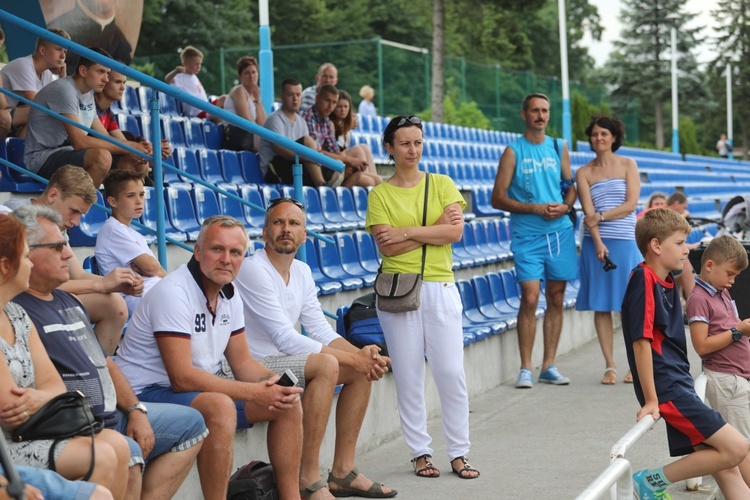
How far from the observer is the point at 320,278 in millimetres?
7250

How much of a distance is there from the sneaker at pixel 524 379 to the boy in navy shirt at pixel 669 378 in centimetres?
295

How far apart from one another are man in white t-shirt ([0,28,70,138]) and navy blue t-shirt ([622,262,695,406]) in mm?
4450

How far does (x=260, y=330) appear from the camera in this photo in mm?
4855

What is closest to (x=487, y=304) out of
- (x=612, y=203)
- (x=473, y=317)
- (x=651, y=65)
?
(x=473, y=317)

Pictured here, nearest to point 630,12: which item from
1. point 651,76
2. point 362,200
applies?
point 651,76

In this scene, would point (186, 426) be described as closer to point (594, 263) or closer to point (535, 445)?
point (535, 445)

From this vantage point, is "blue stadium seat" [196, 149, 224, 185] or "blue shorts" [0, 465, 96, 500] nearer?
"blue shorts" [0, 465, 96, 500]

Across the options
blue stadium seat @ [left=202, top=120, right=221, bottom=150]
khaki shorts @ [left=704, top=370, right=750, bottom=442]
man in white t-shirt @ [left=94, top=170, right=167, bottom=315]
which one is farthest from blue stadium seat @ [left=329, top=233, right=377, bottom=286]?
khaki shorts @ [left=704, top=370, right=750, bottom=442]

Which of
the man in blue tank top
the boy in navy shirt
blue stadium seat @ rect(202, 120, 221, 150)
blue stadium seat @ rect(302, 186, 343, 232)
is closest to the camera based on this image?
the boy in navy shirt

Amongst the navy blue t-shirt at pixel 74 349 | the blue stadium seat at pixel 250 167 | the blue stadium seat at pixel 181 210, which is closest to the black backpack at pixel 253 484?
the navy blue t-shirt at pixel 74 349

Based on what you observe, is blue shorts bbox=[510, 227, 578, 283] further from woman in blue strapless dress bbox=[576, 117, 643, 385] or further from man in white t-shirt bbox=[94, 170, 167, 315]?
man in white t-shirt bbox=[94, 170, 167, 315]

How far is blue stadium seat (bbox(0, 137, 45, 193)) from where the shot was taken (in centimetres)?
631

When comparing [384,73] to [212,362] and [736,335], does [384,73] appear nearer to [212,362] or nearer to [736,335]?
[736,335]

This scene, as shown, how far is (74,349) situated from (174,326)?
57cm
